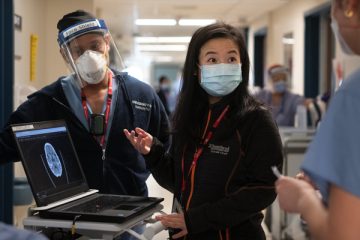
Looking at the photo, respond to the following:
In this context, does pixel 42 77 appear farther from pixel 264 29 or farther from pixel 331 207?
pixel 264 29

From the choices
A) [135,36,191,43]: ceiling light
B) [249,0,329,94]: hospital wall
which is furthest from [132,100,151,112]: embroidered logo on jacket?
[135,36,191,43]: ceiling light

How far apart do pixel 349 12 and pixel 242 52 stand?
31.8 inches

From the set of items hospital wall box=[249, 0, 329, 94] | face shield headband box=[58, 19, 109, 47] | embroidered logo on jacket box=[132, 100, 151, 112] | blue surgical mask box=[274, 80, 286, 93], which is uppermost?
hospital wall box=[249, 0, 329, 94]

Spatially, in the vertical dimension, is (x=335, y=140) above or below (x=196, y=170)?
above

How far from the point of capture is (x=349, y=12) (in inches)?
41.2

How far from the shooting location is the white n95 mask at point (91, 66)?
1987mm

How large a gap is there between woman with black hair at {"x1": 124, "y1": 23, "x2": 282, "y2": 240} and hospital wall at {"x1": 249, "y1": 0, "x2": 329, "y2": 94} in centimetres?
425

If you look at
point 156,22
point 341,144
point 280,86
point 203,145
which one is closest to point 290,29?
point 280,86

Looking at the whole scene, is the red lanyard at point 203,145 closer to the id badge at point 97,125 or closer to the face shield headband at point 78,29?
the id badge at point 97,125

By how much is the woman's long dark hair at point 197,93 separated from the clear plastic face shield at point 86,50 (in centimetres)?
35

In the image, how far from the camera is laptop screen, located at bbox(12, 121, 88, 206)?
156 cm

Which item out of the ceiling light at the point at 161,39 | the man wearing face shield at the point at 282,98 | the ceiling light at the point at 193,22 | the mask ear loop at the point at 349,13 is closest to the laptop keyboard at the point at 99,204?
the mask ear loop at the point at 349,13

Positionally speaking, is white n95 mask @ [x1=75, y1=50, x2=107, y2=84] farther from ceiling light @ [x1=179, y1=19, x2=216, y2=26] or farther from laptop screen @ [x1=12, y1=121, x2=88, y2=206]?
ceiling light @ [x1=179, y1=19, x2=216, y2=26]

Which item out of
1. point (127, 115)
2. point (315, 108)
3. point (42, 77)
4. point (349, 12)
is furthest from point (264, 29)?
point (349, 12)
